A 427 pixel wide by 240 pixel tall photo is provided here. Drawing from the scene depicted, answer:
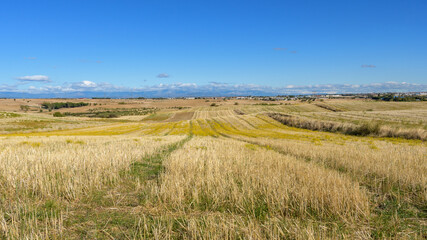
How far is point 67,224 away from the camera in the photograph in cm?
417

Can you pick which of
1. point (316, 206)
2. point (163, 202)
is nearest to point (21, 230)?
point (163, 202)

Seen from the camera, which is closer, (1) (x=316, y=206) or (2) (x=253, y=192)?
(1) (x=316, y=206)

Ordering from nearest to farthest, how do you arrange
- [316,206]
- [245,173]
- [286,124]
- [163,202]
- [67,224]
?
[67,224] → [316,206] → [163,202] → [245,173] → [286,124]

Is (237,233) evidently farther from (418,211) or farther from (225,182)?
(418,211)

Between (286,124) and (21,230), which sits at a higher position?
(21,230)

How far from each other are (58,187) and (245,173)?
5.02 meters

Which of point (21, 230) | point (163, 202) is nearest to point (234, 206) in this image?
point (163, 202)

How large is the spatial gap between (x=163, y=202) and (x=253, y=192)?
2.22 meters

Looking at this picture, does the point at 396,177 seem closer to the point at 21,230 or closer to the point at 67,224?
the point at 67,224

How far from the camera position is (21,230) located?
12.5 ft

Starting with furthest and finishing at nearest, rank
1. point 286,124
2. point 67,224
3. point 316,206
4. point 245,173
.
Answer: point 286,124 < point 245,173 < point 316,206 < point 67,224

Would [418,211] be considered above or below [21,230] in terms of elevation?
below

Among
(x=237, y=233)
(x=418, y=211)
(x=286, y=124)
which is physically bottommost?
(x=286, y=124)

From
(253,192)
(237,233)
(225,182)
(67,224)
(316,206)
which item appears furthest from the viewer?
(225,182)
